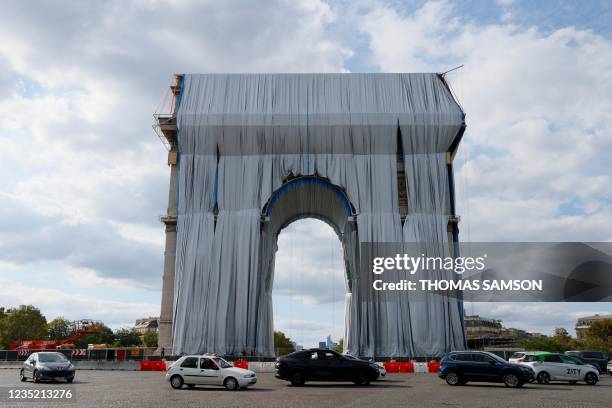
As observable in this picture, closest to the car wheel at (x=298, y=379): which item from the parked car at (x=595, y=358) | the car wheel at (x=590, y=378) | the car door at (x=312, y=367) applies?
the car door at (x=312, y=367)

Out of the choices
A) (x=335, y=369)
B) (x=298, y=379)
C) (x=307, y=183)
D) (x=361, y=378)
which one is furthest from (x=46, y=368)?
(x=307, y=183)

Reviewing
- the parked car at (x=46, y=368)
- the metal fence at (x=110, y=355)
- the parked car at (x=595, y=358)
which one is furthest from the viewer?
the metal fence at (x=110, y=355)

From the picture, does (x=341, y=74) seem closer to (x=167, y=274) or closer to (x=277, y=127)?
(x=277, y=127)

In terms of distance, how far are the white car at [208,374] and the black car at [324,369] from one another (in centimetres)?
163

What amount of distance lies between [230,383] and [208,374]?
875 millimetres

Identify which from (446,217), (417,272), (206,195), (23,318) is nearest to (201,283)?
(206,195)

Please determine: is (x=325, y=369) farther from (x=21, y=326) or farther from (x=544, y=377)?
(x=21, y=326)

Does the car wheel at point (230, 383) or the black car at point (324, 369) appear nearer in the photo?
the car wheel at point (230, 383)

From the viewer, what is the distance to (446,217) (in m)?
42.1

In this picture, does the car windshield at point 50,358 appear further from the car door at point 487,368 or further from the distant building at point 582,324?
the distant building at point 582,324

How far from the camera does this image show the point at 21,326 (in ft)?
283

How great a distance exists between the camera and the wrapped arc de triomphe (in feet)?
132

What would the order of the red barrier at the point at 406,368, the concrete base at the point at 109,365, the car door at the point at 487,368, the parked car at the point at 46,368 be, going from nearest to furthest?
the car door at the point at 487,368 < the parked car at the point at 46,368 < the red barrier at the point at 406,368 < the concrete base at the point at 109,365

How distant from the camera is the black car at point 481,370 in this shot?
19828 mm
